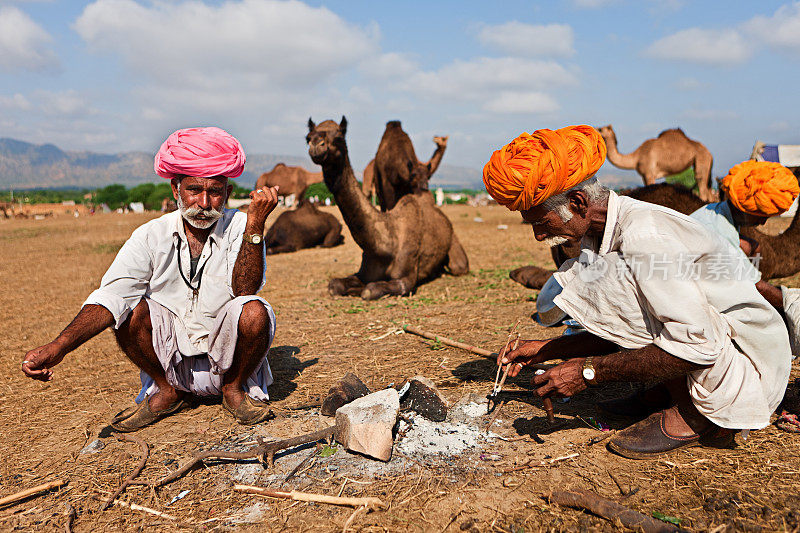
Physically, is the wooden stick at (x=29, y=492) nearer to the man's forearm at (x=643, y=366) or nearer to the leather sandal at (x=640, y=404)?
the man's forearm at (x=643, y=366)

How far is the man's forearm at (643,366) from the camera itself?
2.47 m

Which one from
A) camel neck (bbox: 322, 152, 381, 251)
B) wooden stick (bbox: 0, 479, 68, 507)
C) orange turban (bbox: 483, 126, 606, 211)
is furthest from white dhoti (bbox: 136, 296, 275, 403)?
camel neck (bbox: 322, 152, 381, 251)

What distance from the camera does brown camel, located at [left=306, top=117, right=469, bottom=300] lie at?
646 centimetres

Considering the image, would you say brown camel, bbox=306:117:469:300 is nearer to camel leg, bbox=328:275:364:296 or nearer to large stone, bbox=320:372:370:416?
camel leg, bbox=328:275:364:296

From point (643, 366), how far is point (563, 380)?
0.38m

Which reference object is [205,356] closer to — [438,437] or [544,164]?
[438,437]

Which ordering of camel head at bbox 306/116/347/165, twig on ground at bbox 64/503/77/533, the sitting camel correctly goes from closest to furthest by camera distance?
twig on ground at bbox 64/503/77/533, the sitting camel, camel head at bbox 306/116/347/165

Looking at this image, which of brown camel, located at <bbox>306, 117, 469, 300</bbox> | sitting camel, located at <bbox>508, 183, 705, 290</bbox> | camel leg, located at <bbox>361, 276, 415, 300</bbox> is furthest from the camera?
camel leg, located at <bbox>361, 276, 415, 300</bbox>

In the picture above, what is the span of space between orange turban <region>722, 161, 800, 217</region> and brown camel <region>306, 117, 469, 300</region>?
4071 mm

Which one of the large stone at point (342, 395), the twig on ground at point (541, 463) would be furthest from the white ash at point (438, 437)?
the large stone at point (342, 395)

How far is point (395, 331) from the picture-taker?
5336 millimetres

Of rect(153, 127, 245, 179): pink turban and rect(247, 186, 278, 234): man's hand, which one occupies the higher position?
rect(153, 127, 245, 179): pink turban

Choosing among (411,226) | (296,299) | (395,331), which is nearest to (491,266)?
(411,226)

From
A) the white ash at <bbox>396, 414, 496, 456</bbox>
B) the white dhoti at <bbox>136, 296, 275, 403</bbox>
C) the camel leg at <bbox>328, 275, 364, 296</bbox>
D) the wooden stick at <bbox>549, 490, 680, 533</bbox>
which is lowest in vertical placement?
the camel leg at <bbox>328, 275, 364, 296</bbox>
